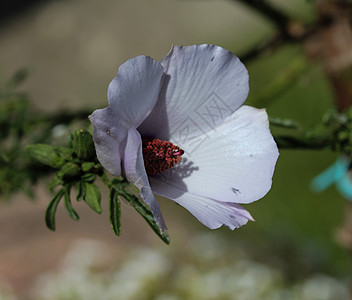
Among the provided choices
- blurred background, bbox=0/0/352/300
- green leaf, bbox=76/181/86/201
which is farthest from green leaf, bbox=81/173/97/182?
blurred background, bbox=0/0/352/300

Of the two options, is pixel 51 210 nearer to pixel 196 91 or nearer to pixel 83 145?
pixel 83 145

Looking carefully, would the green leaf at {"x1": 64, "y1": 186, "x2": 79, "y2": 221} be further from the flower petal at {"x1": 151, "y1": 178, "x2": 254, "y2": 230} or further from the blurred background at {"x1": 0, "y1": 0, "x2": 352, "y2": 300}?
the blurred background at {"x1": 0, "y1": 0, "x2": 352, "y2": 300}

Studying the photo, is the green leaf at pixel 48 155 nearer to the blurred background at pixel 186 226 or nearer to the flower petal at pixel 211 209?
the flower petal at pixel 211 209

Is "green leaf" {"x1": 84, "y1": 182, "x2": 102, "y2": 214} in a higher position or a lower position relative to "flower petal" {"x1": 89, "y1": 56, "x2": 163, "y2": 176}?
lower

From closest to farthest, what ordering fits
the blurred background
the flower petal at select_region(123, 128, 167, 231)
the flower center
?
1. the flower petal at select_region(123, 128, 167, 231)
2. the flower center
3. the blurred background

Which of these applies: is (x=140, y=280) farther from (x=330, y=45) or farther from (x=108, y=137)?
(x=108, y=137)

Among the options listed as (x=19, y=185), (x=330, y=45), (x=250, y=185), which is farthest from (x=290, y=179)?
(x=250, y=185)

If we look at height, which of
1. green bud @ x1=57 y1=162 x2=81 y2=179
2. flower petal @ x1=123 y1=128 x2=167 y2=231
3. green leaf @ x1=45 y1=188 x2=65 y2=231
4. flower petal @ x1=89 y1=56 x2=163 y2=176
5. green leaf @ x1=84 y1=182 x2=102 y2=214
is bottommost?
green leaf @ x1=45 y1=188 x2=65 y2=231

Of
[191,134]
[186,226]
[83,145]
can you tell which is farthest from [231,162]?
[186,226]
